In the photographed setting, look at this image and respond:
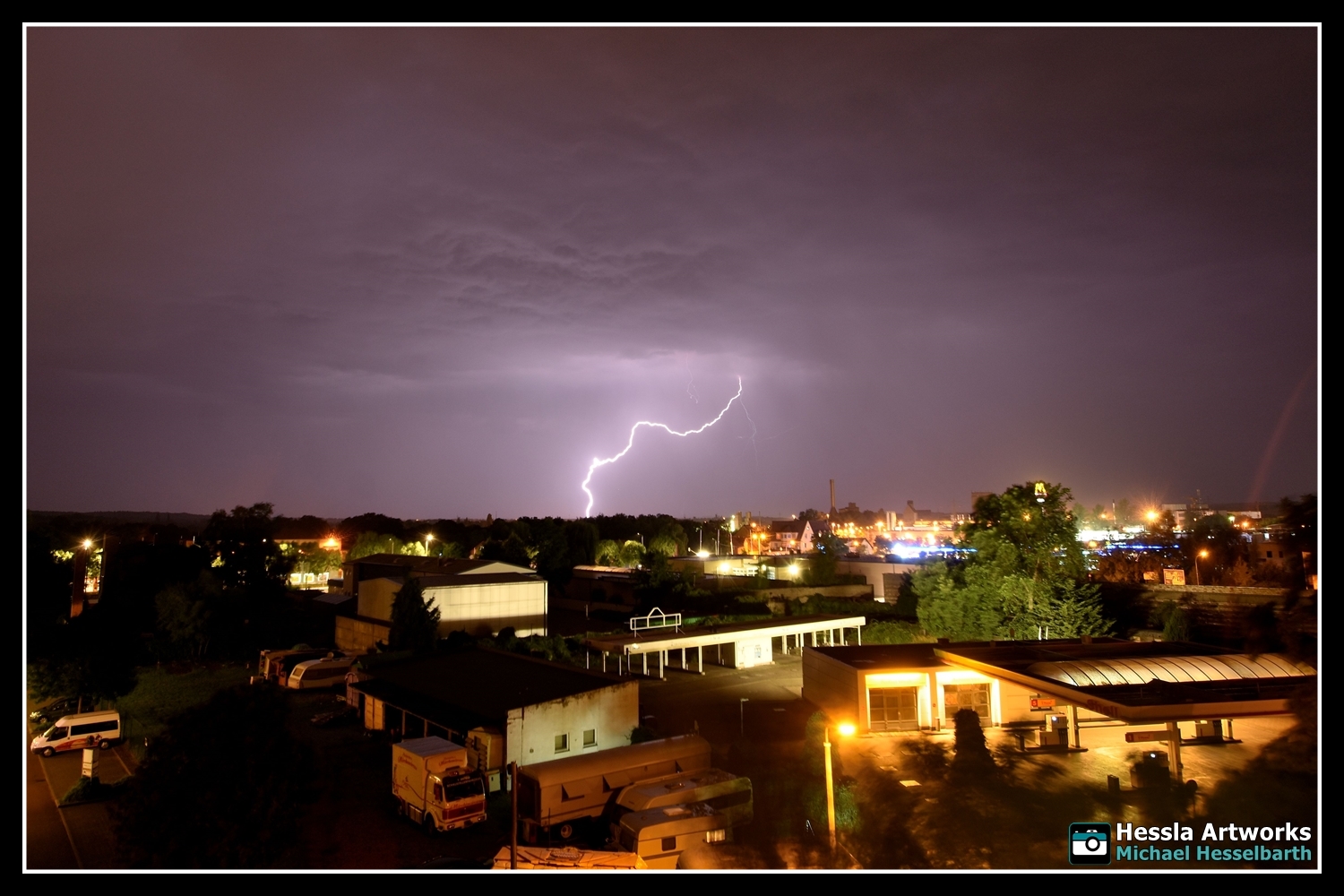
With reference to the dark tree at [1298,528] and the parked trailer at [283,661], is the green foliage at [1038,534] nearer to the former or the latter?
the dark tree at [1298,528]

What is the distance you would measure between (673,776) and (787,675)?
13430 mm

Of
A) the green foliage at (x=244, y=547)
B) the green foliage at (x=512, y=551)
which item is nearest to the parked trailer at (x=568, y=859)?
the green foliage at (x=244, y=547)

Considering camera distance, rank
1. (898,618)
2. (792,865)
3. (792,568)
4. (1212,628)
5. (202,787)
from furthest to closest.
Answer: (792,568) < (898,618) < (1212,628) < (792,865) < (202,787)

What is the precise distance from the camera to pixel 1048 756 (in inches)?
600

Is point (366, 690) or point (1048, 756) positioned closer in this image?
point (1048, 756)

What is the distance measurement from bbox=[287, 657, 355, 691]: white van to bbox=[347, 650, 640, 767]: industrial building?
4869mm

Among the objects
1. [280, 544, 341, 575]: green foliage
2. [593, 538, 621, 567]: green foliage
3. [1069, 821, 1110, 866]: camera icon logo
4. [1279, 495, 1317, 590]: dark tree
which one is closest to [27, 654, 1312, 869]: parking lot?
[1069, 821, 1110, 866]: camera icon logo

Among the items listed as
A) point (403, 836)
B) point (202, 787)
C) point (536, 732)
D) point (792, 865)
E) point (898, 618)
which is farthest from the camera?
point (898, 618)

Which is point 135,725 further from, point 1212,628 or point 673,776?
point 1212,628

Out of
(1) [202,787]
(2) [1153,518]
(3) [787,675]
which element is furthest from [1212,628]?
(2) [1153,518]

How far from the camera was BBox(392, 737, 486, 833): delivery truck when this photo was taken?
11.5 metres

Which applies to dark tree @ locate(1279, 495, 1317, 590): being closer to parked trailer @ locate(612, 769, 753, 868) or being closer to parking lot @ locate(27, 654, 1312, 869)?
parking lot @ locate(27, 654, 1312, 869)

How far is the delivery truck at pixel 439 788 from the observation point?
454 inches

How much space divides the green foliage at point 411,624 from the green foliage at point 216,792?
53.2 ft
